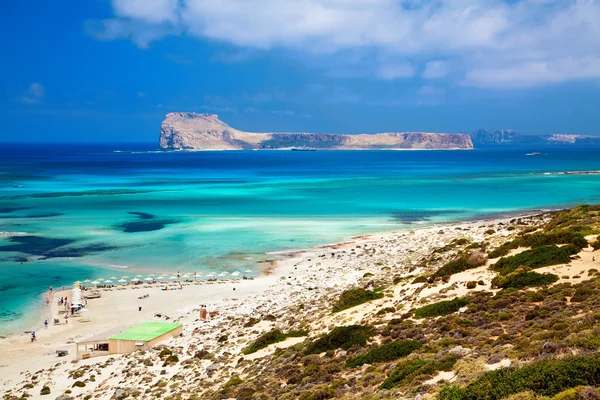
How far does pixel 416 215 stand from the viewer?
6269cm

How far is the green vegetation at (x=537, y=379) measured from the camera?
9492mm

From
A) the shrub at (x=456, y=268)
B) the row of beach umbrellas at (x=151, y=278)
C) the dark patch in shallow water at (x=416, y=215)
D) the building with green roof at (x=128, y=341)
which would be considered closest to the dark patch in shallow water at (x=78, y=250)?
the row of beach umbrellas at (x=151, y=278)

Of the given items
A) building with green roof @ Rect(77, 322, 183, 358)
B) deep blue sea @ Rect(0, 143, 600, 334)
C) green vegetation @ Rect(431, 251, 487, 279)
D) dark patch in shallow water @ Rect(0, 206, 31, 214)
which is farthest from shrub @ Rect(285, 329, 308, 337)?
dark patch in shallow water @ Rect(0, 206, 31, 214)

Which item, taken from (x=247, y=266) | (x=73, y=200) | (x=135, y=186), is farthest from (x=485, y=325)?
(x=135, y=186)

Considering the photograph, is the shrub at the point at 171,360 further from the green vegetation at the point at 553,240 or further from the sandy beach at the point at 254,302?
the green vegetation at the point at 553,240

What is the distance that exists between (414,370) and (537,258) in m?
11.6

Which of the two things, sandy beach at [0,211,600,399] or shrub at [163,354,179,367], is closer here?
shrub at [163,354,179,367]

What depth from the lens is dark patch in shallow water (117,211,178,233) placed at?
56.0 meters

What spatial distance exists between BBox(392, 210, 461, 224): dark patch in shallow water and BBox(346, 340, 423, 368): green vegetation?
43.0 m

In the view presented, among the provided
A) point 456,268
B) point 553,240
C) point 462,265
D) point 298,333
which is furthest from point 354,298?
point 553,240

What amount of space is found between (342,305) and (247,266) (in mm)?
17288

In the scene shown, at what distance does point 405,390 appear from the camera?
1198 centimetres

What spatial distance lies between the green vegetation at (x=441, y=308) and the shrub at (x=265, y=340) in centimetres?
549

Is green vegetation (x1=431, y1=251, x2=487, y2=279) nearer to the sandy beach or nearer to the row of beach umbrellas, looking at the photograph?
the sandy beach
